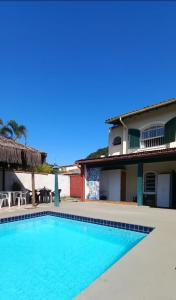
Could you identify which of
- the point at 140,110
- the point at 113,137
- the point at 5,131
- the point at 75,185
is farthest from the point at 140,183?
the point at 5,131

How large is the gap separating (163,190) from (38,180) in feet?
37.3

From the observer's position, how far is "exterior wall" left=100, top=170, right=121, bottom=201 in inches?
698

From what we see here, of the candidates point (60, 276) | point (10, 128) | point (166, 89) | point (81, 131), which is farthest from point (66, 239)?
point (10, 128)

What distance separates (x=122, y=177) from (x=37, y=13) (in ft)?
39.5

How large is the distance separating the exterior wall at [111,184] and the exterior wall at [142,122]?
214 centimetres

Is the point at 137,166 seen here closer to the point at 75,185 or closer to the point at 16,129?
the point at 75,185

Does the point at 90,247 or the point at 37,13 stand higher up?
Answer: the point at 37,13

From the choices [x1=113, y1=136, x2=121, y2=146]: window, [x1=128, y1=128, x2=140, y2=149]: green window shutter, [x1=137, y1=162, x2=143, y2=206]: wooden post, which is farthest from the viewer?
[x1=113, y1=136, x2=121, y2=146]: window

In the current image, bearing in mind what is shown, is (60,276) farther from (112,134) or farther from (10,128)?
(10,128)

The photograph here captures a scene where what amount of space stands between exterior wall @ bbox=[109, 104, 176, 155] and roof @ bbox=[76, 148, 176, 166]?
2660 mm

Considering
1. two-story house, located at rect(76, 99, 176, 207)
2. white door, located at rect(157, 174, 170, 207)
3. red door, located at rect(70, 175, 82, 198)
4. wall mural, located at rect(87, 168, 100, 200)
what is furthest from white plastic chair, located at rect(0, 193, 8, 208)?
red door, located at rect(70, 175, 82, 198)

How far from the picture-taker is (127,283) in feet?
12.6

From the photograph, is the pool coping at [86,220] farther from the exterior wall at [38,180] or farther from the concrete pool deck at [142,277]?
the exterior wall at [38,180]

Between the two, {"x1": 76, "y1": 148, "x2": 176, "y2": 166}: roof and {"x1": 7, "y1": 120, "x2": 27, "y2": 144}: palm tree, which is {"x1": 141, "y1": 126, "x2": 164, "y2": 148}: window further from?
{"x1": 7, "y1": 120, "x2": 27, "y2": 144}: palm tree
